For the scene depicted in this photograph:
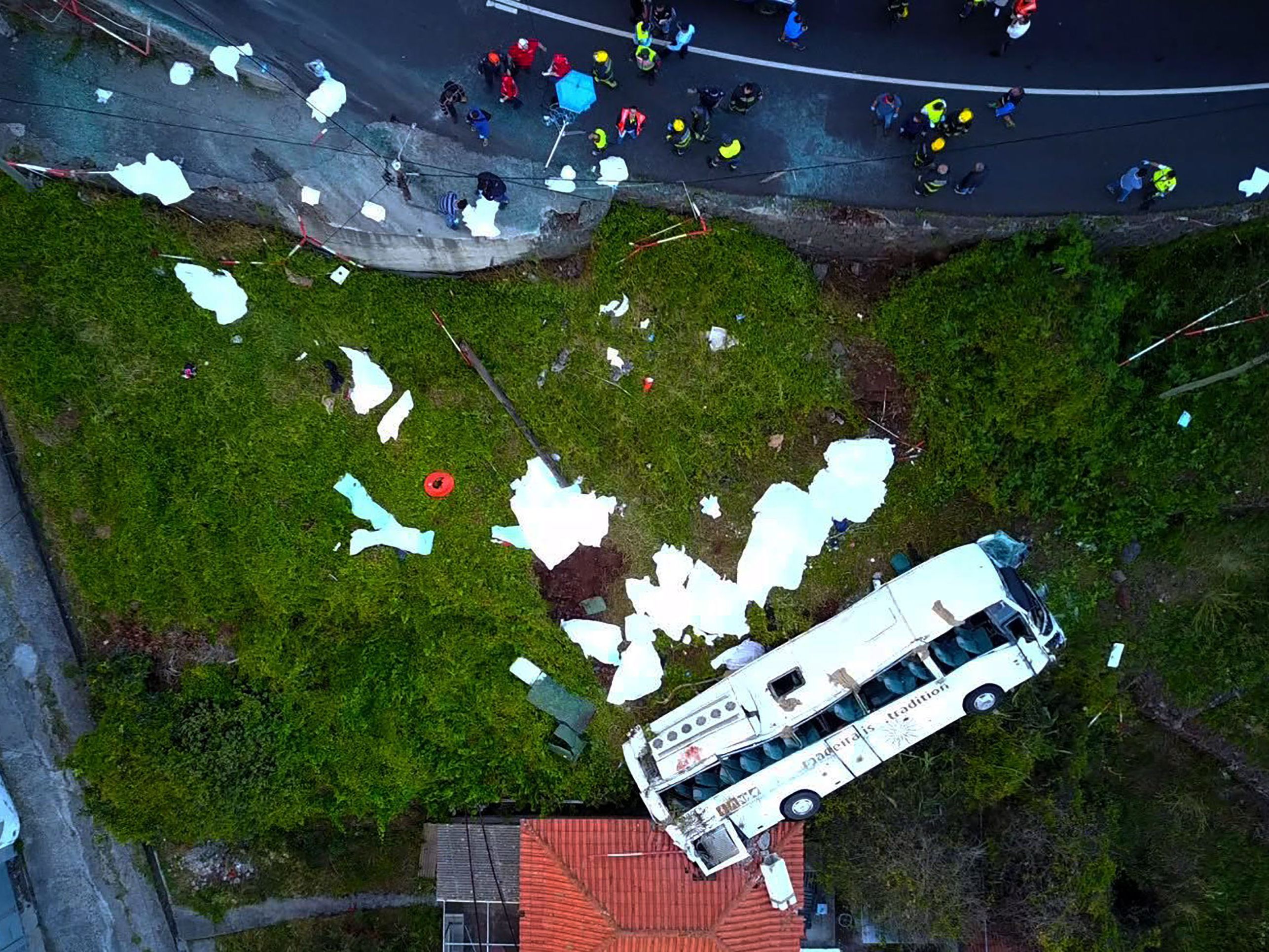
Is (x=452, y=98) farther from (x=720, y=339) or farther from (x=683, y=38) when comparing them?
(x=720, y=339)

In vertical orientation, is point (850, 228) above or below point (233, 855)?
above

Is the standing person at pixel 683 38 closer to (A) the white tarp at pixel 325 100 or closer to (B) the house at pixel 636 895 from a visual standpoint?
(A) the white tarp at pixel 325 100

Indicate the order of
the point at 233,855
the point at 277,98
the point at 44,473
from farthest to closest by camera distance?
1. the point at 233,855
2. the point at 44,473
3. the point at 277,98

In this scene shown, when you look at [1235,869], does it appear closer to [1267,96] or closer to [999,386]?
[999,386]

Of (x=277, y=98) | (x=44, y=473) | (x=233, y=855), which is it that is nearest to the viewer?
(x=277, y=98)

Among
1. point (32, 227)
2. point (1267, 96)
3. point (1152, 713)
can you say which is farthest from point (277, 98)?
point (1152, 713)

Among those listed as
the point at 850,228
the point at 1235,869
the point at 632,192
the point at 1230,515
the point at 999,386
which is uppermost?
the point at 632,192

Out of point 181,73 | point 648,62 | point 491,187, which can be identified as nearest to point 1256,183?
point 648,62
